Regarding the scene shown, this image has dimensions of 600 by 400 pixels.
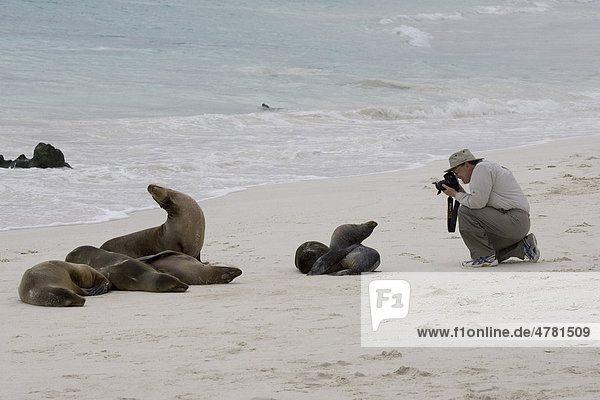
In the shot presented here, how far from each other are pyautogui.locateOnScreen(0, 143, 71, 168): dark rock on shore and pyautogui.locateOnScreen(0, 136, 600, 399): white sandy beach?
115 inches

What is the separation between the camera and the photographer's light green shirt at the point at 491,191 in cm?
740

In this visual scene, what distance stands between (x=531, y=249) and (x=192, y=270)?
101 inches

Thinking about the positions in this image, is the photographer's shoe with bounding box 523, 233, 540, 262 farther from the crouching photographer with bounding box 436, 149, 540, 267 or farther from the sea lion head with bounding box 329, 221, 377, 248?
the sea lion head with bounding box 329, 221, 377, 248

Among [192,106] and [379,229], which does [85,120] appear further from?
[379,229]

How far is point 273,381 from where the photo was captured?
411 centimetres

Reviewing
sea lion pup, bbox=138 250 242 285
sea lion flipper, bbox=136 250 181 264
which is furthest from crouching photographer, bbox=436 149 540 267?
sea lion flipper, bbox=136 250 181 264

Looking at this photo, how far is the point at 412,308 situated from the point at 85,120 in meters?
14.0

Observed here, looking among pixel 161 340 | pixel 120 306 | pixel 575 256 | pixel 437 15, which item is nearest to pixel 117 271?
pixel 120 306

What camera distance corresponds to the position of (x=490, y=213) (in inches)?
296

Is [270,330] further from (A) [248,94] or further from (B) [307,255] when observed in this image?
(A) [248,94]

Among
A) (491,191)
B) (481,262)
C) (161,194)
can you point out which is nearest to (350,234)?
(481,262)

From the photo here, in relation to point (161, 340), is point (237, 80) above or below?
above

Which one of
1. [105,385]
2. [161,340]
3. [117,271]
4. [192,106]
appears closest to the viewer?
[105,385]

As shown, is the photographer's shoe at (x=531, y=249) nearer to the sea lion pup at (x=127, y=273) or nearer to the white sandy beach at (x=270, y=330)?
the white sandy beach at (x=270, y=330)
